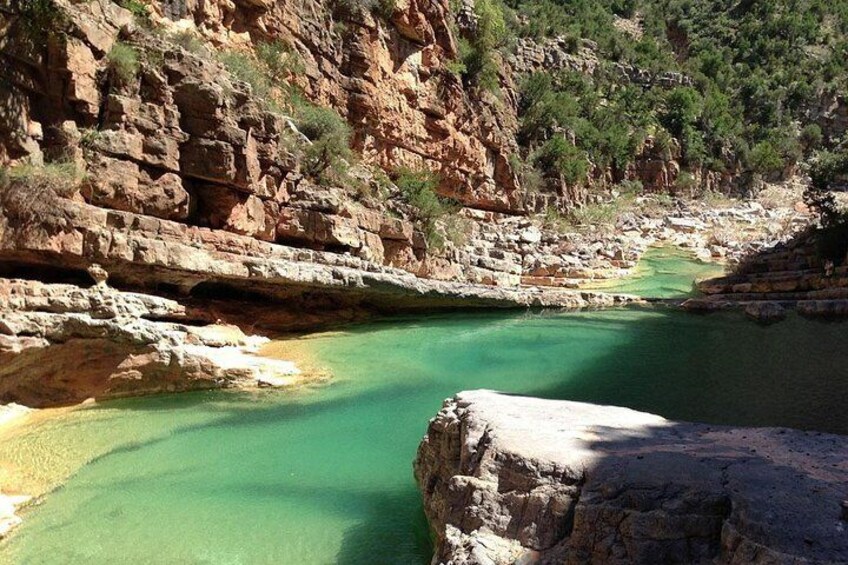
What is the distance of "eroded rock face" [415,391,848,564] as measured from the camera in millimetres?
2717

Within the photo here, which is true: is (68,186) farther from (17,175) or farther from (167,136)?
(167,136)

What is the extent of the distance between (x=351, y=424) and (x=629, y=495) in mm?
5123

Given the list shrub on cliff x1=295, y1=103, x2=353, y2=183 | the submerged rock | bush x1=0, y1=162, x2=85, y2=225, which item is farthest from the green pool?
shrub on cliff x1=295, y1=103, x2=353, y2=183

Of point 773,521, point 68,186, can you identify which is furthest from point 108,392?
point 773,521

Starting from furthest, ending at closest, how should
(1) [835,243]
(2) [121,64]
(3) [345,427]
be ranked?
(1) [835,243]
(2) [121,64]
(3) [345,427]

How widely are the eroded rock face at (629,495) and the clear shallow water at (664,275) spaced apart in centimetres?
1823

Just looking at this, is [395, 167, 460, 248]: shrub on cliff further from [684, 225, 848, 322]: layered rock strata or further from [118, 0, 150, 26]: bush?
[118, 0, 150, 26]: bush

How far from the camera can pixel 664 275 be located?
27.4 meters

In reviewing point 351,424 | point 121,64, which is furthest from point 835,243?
point 121,64

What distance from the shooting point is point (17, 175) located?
895 cm

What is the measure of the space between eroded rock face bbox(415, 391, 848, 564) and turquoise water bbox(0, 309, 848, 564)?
4.49ft

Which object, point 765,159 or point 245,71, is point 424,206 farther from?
point 765,159

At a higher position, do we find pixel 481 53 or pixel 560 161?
pixel 481 53

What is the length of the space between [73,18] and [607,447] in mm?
12111
